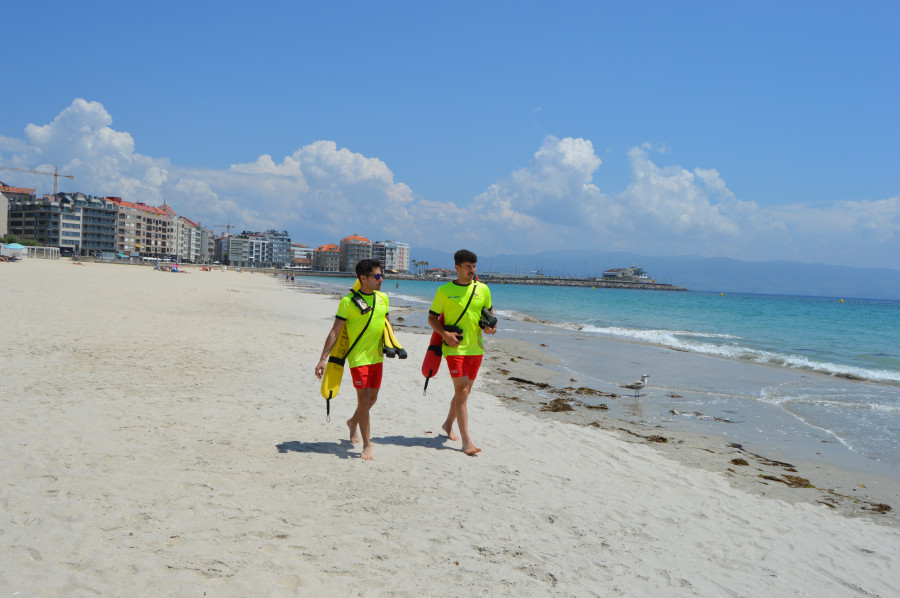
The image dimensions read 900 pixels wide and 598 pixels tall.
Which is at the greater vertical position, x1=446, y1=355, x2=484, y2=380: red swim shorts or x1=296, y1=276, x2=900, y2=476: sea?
x1=446, y1=355, x2=484, y2=380: red swim shorts

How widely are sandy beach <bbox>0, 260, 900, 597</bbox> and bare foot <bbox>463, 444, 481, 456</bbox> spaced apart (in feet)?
0.38

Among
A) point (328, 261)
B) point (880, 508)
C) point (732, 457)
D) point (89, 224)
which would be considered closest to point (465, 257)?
point (732, 457)

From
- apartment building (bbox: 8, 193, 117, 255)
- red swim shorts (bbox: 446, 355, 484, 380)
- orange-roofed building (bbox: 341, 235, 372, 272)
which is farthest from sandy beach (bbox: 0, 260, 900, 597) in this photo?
A: orange-roofed building (bbox: 341, 235, 372, 272)

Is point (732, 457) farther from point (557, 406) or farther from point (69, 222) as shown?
point (69, 222)

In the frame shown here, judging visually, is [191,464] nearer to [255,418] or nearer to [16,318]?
[255,418]

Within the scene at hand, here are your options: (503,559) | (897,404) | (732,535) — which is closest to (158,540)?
(503,559)

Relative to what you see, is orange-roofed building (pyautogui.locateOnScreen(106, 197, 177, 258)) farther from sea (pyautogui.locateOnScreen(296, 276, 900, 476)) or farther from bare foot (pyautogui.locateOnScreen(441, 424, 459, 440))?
bare foot (pyautogui.locateOnScreen(441, 424, 459, 440))

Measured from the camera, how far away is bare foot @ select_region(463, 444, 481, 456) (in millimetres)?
5723

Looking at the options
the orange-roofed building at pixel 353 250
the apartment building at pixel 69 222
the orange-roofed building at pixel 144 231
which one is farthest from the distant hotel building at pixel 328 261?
the apartment building at pixel 69 222

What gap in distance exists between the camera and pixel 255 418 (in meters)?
6.47

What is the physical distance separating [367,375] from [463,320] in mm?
1091

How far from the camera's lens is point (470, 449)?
18.8 ft

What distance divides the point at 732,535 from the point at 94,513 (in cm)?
451

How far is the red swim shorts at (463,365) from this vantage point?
221 inches
